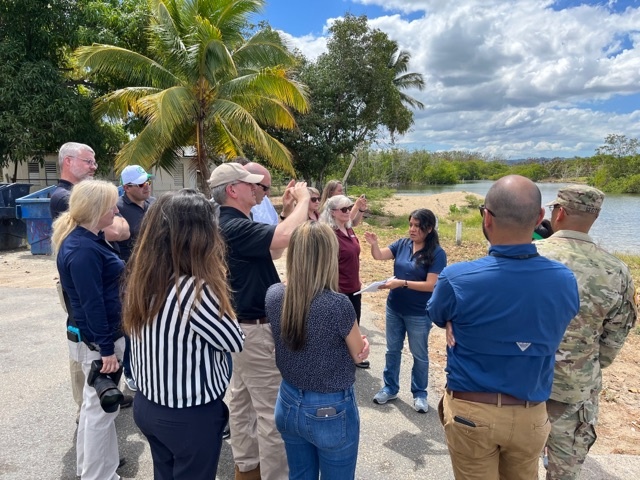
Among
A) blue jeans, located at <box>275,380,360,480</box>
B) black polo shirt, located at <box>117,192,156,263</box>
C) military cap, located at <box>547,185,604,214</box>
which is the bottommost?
blue jeans, located at <box>275,380,360,480</box>

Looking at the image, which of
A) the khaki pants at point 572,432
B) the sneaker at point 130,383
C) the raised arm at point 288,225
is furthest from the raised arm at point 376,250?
the sneaker at point 130,383

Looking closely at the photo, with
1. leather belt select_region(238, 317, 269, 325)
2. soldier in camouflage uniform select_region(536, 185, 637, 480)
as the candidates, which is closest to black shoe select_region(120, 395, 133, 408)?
leather belt select_region(238, 317, 269, 325)

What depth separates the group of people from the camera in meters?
1.75

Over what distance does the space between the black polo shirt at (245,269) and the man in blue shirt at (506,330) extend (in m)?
1.04

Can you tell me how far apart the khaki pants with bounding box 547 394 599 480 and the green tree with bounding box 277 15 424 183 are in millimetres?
19357

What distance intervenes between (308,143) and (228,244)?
65.0 feet

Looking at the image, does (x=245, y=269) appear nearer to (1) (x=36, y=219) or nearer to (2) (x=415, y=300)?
(2) (x=415, y=300)

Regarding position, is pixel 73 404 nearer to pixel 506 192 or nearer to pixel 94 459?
pixel 94 459

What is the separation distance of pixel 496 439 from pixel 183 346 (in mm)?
1374

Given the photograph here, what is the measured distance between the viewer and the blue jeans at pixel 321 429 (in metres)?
1.95

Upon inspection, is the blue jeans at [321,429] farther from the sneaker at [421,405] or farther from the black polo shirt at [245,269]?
the sneaker at [421,405]

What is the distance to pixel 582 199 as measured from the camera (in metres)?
2.28

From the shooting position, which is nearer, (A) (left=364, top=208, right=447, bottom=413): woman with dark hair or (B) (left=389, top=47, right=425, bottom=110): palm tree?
(A) (left=364, top=208, right=447, bottom=413): woman with dark hair

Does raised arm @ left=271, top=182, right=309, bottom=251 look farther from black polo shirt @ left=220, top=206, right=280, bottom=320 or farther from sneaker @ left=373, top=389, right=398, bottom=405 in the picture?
sneaker @ left=373, top=389, right=398, bottom=405
